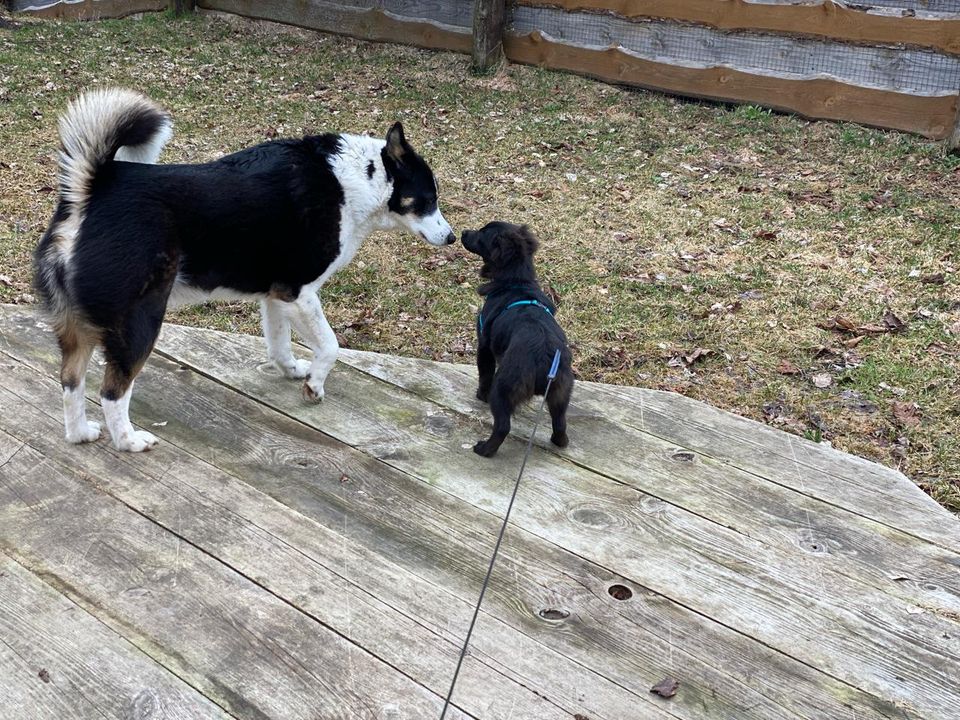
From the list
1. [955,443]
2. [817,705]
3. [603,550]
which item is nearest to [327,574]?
[603,550]

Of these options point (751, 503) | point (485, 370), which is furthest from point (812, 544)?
point (485, 370)

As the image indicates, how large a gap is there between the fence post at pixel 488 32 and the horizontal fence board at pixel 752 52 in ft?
0.67

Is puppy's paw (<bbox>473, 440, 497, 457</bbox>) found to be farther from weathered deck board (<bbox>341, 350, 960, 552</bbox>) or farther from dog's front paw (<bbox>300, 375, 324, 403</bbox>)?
dog's front paw (<bbox>300, 375, 324, 403</bbox>)

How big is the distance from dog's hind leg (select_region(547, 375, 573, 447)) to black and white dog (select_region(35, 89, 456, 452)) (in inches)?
41.6

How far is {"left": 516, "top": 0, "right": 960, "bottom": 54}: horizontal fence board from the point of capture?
7.93m

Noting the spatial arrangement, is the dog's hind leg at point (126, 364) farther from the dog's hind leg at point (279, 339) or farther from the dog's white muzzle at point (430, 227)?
the dog's white muzzle at point (430, 227)

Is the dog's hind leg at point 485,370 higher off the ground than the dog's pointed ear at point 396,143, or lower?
lower

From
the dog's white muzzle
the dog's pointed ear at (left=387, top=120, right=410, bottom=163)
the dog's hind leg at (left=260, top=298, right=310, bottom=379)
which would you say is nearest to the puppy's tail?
the dog's hind leg at (left=260, top=298, right=310, bottom=379)

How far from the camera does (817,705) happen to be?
246 centimetres

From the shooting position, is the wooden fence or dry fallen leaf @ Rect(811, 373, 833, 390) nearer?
dry fallen leaf @ Rect(811, 373, 833, 390)

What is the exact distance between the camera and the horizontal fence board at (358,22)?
35.4 ft

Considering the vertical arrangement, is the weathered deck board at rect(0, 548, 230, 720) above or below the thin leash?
below

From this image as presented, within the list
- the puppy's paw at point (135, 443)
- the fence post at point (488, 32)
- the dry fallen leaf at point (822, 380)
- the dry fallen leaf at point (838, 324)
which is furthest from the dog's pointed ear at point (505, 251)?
the fence post at point (488, 32)

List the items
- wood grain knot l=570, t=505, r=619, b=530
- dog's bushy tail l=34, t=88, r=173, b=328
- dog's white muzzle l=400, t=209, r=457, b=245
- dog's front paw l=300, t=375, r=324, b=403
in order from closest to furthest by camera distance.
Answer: wood grain knot l=570, t=505, r=619, b=530, dog's bushy tail l=34, t=88, r=173, b=328, dog's front paw l=300, t=375, r=324, b=403, dog's white muzzle l=400, t=209, r=457, b=245
